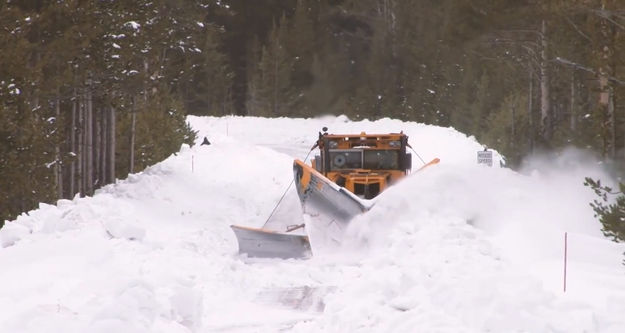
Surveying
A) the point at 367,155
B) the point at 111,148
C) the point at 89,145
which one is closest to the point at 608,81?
the point at 367,155

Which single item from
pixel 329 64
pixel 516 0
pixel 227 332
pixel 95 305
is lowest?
pixel 227 332

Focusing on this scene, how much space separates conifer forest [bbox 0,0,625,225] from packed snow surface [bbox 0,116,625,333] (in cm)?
163

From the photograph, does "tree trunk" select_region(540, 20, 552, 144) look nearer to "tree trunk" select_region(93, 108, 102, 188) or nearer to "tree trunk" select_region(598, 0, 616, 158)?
"tree trunk" select_region(598, 0, 616, 158)

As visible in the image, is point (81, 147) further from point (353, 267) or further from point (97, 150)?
point (353, 267)

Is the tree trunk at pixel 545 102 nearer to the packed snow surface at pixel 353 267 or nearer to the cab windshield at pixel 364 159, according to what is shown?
the packed snow surface at pixel 353 267

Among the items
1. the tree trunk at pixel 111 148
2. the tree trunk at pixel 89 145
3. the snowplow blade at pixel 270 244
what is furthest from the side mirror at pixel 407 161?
the tree trunk at pixel 111 148

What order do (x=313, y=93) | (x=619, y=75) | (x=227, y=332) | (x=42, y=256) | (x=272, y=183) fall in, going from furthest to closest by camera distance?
1. (x=272, y=183)
2. (x=313, y=93)
3. (x=619, y=75)
4. (x=42, y=256)
5. (x=227, y=332)

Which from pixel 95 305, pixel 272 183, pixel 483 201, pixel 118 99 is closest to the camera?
pixel 95 305

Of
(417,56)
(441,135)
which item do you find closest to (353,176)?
(441,135)

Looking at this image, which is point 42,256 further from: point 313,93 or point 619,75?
point 313,93

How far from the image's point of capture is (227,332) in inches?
283

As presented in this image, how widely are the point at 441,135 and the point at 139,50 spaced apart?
2095 cm

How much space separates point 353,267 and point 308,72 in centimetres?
1217

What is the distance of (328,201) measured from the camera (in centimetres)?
1188
